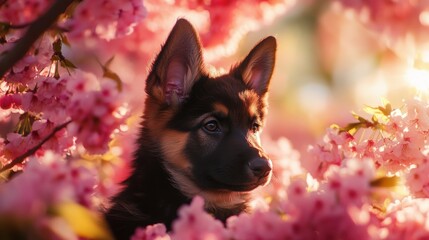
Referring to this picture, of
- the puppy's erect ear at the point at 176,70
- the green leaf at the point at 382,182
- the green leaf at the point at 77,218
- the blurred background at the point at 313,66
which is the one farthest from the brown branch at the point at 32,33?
the blurred background at the point at 313,66

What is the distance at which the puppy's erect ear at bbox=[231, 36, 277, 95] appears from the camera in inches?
200

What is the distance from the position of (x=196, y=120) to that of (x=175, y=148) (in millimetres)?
238

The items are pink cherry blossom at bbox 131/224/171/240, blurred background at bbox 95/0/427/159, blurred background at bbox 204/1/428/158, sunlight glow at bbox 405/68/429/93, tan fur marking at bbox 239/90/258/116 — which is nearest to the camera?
pink cherry blossom at bbox 131/224/171/240

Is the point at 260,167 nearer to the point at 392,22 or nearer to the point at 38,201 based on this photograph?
the point at 392,22

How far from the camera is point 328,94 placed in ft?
36.8

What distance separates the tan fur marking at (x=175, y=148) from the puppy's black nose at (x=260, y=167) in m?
0.59

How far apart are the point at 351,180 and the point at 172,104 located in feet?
7.55

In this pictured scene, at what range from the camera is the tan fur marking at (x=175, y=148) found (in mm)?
4633

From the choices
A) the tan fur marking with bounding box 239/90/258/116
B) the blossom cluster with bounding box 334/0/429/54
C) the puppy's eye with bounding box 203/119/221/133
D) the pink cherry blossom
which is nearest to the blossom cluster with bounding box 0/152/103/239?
the pink cherry blossom

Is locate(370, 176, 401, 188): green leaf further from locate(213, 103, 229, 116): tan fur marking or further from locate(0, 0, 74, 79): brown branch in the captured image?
locate(213, 103, 229, 116): tan fur marking

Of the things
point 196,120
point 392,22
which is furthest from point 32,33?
point 392,22

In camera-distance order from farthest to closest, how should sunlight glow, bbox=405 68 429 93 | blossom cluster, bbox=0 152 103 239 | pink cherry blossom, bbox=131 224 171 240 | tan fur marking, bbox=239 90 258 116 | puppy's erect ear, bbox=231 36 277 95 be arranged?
puppy's erect ear, bbox=231 36 277 95 < tan fur marking, bbox=239 90 258 116 < sunlight glow, bbox=405 68 429 93 < pink cherry blossom, bbox=131 224 171 240 < blossom cluster, bbox=0 152 103 239

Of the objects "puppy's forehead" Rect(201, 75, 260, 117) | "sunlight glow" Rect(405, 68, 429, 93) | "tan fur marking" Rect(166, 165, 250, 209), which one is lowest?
"tan fur marking" Rect(166, 165, 250, 209)

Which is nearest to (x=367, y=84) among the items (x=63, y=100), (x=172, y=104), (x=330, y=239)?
(x=172, y=104)
